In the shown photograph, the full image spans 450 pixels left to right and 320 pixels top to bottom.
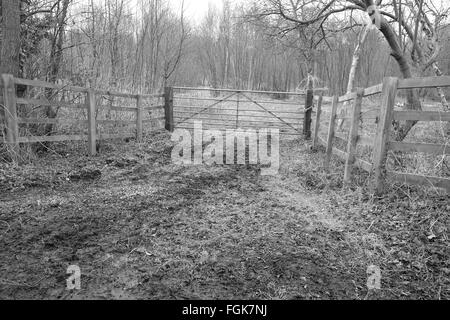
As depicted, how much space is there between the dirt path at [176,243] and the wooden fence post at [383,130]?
753 millimetres

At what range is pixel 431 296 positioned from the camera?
2.24 m

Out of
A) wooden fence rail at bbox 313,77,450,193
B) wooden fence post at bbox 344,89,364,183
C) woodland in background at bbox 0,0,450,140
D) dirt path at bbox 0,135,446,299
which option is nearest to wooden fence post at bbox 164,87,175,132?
woodland in background at bbox 0,0,450,140

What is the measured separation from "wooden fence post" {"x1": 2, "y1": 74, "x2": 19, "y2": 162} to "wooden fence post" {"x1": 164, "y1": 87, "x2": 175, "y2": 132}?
5.27m

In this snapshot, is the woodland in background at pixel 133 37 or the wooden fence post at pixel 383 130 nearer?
the wooden fence post at pixel 383 130

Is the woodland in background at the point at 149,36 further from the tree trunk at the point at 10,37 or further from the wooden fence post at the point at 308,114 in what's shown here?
the wooden fence post at the point at 308,114

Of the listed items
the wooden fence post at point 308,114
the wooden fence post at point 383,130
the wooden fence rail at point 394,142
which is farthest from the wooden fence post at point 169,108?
the wooden fence post at point 383,130

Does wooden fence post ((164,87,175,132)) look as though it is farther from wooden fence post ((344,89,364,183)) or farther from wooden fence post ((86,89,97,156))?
wooden fence post ((344,89,364,183))

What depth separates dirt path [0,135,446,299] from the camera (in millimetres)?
2229

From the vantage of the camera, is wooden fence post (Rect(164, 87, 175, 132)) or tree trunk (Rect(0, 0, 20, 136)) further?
wooden fence post (Rect(164, 87, 175, 132))

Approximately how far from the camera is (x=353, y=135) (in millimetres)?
4617

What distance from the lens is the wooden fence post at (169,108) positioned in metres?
9.79

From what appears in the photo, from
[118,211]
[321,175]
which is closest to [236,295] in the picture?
[118,211]

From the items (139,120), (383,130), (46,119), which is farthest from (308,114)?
(46,119)

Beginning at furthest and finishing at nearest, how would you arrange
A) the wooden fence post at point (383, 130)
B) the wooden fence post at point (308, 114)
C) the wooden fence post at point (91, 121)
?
the wooden fence post at point (308, 114) → the wooden fence post at point (91, 121) → the wooden fence post at point (383, 130)
